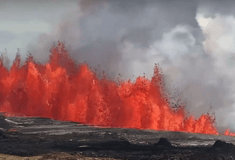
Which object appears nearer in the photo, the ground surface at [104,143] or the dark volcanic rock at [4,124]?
the ground surface at [104,143]

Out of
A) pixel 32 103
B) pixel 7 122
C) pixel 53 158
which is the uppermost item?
pixel 32 103

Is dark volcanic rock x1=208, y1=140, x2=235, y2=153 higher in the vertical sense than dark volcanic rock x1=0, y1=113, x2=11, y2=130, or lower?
lower

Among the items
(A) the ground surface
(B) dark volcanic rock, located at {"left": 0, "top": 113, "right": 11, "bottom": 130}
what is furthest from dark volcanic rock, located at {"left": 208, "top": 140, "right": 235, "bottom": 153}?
(B) dark volcanic rock, located at {"left": 0, "top": 113, "right": 11, "bottom": 130}

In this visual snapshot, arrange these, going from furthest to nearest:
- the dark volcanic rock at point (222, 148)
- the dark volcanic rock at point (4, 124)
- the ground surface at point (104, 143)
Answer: the dark volcanic rock at point (4, 124) → the dark volcanic rock at point (222, 148) → the ground surface at point (104, 143)

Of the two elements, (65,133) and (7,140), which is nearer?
(7,140)

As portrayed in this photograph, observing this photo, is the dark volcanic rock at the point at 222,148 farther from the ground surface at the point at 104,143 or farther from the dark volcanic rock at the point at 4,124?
the dark volcanic rock at the point at 4,124

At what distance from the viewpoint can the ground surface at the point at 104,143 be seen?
66750mm

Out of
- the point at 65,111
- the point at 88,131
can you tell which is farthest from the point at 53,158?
the point at 65,111

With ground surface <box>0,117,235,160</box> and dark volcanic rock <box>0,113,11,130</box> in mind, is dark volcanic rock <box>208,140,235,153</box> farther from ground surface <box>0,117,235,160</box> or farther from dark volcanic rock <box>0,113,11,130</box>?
dark volcanic rock <box>0,113,11,130</box>

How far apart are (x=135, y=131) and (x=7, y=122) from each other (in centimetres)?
3756

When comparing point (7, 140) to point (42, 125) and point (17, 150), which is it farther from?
point (42, 125)

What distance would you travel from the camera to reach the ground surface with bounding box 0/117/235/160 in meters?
66.8

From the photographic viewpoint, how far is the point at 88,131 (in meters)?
94.8

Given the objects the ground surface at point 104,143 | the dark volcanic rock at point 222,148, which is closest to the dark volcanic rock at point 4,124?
the ground surface at point 104,143
